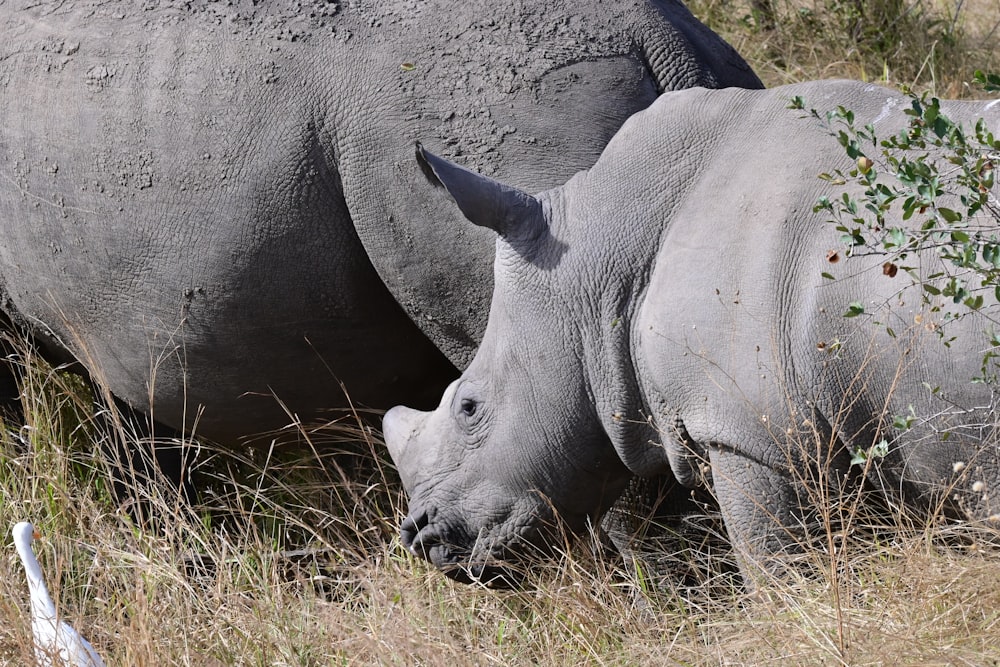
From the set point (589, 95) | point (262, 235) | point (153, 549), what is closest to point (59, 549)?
point (153, 549)

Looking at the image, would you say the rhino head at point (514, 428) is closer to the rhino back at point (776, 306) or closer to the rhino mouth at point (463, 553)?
the rhino mouth at point (463, 553)

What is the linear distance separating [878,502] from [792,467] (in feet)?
1.79

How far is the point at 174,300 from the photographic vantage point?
4012 millimetres

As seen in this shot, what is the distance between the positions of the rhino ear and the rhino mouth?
0.84 metres

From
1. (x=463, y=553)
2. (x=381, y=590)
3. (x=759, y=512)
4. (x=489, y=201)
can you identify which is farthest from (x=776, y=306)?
(x=381, y=590)

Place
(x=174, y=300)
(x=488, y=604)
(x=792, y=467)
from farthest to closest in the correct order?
(x=174, y=300) → (x=488, y=604) → (x=792, y=467)

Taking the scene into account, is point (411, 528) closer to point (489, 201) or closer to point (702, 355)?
point (489, 201)

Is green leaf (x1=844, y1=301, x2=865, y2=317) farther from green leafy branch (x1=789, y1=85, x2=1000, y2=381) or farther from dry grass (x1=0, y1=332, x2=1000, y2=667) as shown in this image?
dry grass (x1=0, y1=332, x2=1000, y2=667)

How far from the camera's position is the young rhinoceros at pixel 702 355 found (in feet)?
9.23

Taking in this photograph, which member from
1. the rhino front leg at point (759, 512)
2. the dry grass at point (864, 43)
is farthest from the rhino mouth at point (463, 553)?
the dry grass at point (864, 43)

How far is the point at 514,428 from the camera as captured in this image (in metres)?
3.43

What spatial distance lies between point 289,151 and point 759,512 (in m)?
1.66

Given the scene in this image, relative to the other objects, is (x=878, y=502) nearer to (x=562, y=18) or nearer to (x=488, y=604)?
(x=488, y=604)

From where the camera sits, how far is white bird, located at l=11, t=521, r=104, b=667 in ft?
10.0
